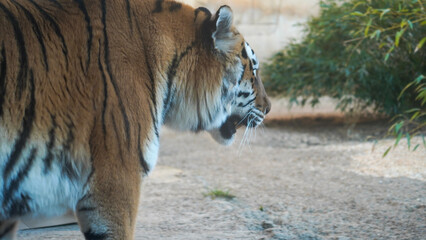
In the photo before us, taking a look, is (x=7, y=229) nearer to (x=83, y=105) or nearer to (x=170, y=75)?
(x=83, y=105)

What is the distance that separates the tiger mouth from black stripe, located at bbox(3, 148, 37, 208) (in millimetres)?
1165

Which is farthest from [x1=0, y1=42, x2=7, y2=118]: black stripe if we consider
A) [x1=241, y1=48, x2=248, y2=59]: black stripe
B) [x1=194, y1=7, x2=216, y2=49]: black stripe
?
[x1=241, y1=48, x2=248, y2=59]: black stripe

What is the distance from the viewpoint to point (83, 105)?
2.44 metres

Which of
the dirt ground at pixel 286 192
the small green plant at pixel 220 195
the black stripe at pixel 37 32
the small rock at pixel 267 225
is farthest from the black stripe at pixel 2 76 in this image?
the small green plant at pixel 220 195

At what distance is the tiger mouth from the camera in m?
3.23

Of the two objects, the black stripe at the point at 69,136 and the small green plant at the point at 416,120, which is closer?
the black stripe at the point at 69,136

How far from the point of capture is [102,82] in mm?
2502

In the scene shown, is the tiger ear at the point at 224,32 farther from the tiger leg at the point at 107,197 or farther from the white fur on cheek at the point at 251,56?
the tiger leg at the point at 107,197

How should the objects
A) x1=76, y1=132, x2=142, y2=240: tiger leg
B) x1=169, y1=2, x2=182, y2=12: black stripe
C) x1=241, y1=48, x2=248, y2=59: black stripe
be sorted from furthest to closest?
x1=241, y1=48, x2=248, y2=59: black stripe, x1=169, y1=2, x2=182, y2=12: black stripe, x1=76, y1=132, x2=142, y2=240: tiger leg

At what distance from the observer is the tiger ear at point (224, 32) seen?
2867mm

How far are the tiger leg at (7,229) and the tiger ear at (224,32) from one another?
1.33 meters

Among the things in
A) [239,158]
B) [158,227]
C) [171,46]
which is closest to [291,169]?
[239,158]

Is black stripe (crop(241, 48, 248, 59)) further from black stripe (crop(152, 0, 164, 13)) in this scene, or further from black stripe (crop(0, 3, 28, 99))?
black stripe (crop(0, 3, 28, 99))

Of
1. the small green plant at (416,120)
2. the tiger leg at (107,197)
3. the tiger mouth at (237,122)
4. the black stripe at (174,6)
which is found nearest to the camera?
the tiger leg at (107,197)
